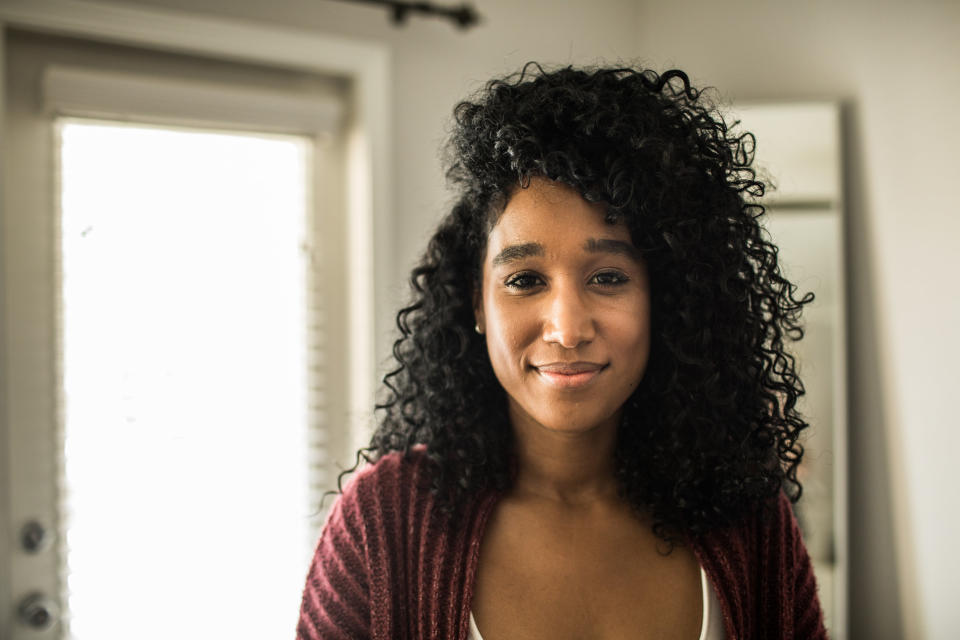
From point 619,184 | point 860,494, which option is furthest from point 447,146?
point 860,494

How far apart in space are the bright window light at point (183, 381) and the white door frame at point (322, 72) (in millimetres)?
130

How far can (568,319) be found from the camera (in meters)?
0.90

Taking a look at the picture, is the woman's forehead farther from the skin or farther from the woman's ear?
the woman's ear

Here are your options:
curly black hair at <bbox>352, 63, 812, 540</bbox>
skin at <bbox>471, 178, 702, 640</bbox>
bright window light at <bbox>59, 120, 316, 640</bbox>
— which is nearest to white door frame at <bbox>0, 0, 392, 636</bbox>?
bright window light at <bbox>59, 120, 316, 640</bbox>

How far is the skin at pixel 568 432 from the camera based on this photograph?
0.92m

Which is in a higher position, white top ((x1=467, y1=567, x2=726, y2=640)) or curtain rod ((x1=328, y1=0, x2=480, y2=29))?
curtain rod ((x1=328, y1=0, x2=480, y2=29))

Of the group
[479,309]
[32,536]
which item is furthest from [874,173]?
[32,536]

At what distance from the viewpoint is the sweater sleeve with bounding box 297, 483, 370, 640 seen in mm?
972

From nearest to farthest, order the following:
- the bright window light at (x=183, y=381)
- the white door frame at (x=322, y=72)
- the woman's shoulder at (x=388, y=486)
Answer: the woman's shoulder at (x=388, y=486)
the white door frame at (x=322, y=72)
the bright window light at (x=183, y=381)

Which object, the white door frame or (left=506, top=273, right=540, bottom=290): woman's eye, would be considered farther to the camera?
the white door frame

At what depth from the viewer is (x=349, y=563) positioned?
992 mm

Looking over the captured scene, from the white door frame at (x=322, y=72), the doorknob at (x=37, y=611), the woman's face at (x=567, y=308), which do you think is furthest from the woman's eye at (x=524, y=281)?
the doorknob at (x=37, y=611)

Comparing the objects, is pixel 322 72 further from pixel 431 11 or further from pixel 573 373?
pixel 573 373

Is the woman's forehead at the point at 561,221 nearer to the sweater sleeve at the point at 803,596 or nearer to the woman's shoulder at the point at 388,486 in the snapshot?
the woman's shoulder at the point at 388,486
